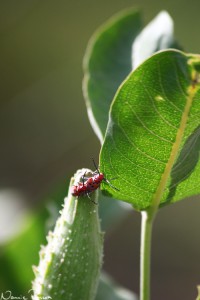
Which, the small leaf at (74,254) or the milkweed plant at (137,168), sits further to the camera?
the small leaf at (74,254)

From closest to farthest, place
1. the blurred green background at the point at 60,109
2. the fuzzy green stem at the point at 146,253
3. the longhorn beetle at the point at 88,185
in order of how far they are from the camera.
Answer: the longhorn beetle at the point at 88,185
the fuzzy green stem at the point at 146,253
the blurred green background at the point at 60,109

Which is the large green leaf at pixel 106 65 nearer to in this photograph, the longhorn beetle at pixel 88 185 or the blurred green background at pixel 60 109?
the longhorn beetle at pixel 88 185

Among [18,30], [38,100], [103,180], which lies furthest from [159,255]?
[103,180]

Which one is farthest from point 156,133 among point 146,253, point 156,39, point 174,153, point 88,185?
point 156,39

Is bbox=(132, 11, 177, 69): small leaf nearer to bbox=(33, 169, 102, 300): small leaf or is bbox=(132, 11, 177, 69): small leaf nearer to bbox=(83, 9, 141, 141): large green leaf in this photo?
bbox=(83, 9, 141, 141): large green leaf

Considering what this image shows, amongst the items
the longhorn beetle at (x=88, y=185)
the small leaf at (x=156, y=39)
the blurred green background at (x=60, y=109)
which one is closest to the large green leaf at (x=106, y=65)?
the small leaf at (x=156, y=39)

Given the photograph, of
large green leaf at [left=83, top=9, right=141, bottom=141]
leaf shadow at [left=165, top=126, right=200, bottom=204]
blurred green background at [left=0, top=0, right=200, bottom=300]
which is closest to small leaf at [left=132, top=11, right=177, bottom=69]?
large green leaf at [left=83, top=9, right=141, bottom=141]

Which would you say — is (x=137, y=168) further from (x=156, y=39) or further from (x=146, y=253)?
(x=156, y=39)
